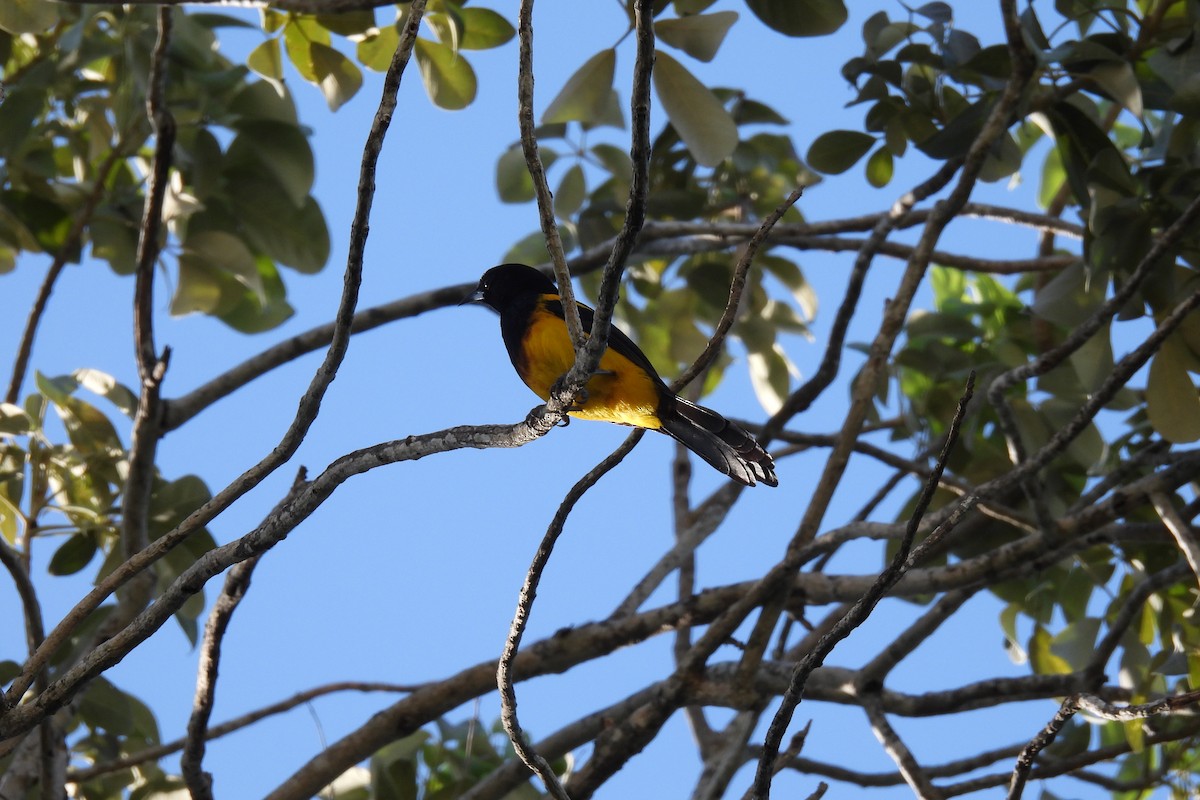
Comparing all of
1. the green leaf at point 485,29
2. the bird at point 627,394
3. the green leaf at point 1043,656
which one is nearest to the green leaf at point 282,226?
the green leaf at point 485,29

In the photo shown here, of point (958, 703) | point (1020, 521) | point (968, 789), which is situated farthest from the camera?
point (1020, 521)

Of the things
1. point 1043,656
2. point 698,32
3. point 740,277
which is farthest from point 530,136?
point 1043,656

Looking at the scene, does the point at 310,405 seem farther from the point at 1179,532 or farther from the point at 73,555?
the point at 1179,532

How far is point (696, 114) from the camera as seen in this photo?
3.57m

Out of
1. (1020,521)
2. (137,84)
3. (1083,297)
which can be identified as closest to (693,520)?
(1020,521)

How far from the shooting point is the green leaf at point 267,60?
3852mm

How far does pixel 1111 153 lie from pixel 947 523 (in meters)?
2.02

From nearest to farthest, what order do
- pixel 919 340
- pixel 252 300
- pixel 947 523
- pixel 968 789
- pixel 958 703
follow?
pixel 947 523, pixel 968 789, pixel 958 703, pixel 919 340, pixel 252 300

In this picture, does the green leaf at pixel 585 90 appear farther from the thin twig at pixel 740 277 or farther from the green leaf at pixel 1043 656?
the green leaf at pixel 1043 656

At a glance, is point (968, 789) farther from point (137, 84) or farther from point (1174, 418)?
point (137, 84)

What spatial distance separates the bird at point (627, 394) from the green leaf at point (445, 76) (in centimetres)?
76

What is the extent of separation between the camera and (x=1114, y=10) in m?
3.51

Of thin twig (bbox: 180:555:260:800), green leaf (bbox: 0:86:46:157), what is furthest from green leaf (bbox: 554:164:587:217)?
thin twig (bbox: 180:555:260:800)

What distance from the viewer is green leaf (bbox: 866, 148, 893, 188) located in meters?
4.27
